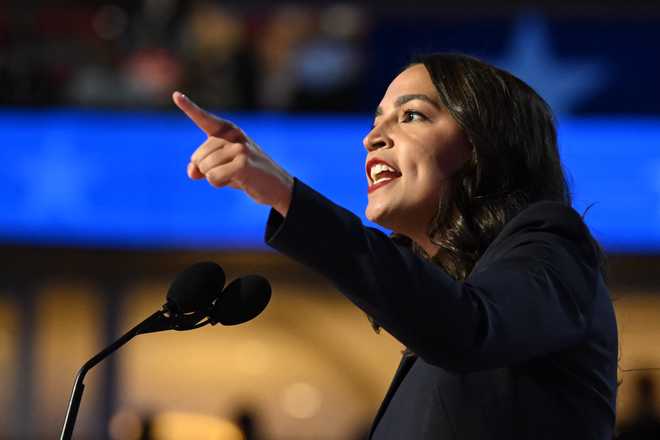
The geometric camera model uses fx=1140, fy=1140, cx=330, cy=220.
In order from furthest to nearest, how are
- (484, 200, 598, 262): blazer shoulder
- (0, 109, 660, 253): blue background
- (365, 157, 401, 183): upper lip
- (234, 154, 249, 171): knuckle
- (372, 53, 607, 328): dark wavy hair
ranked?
(0, 109, 660, 253): blue background
(365, 157, 401, 183): upper lip
(372, 53, 607, 328): dark wavy hair
(484, 200, 598, 262): blazer shoulder
(234, 154, 249, 171): knuckle

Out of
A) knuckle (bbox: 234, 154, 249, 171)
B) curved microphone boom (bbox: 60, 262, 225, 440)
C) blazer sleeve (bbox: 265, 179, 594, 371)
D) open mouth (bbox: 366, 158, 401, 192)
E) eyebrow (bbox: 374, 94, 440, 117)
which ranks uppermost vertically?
eyebrow (bbox: 374, 94, 440, 117)

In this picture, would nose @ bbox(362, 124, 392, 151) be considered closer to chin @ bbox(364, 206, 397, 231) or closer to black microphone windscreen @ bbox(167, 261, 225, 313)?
chin @ bbox(364, 206, 397, 231)

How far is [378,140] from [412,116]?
7 centimetres

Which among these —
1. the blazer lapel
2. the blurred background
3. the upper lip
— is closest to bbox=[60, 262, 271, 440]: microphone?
→ the blazer lapel

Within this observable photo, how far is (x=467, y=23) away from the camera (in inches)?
269

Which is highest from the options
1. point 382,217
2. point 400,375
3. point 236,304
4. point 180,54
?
point 180,54

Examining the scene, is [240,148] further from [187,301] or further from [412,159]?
[412,159]

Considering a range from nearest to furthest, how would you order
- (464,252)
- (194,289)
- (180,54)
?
(194,289), (464,252), (180,54)

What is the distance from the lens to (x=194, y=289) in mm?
1548

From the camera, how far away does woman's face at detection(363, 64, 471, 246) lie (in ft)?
5.82

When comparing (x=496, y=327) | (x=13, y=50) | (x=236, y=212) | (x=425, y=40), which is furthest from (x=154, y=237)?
(x=496, y=327)

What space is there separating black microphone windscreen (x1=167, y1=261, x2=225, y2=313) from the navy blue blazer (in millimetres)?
300

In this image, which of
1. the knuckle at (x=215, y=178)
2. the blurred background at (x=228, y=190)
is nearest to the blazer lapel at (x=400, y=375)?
the knuckle at (x=215, y=178)

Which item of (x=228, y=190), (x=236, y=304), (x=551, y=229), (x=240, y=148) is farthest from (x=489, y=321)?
(x=228, y=190)
